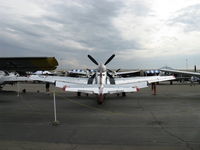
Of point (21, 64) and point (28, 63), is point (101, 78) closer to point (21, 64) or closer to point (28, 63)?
point (28, 63)

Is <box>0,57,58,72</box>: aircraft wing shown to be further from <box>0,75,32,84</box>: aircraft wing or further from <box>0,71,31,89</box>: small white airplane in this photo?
<box>0,75,32,84</box>: aircraft wing

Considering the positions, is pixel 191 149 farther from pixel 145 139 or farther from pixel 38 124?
pixel 38 124

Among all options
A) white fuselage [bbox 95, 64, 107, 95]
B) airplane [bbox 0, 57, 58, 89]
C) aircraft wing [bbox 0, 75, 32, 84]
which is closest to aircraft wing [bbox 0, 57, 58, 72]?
airplane [bbox 0, 57, 58, 89]

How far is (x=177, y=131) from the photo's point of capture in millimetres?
8711

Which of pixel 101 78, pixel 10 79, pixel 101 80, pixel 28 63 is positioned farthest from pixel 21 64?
pixel 101 80

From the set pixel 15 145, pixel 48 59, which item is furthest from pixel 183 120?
pixel 48 59

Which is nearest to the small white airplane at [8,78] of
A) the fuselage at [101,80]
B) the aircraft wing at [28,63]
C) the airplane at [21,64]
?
the airplane at [21,64]

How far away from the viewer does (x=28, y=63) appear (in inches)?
1093

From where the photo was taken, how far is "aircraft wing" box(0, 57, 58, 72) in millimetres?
26250

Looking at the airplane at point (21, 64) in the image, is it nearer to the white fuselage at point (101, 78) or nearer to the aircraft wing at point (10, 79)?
the aircraft wing at point (10, 79)

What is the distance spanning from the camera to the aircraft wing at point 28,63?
26.2 metres

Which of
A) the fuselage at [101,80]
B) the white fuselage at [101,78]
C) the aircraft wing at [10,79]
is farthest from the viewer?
the aircraft wing at [10,79]

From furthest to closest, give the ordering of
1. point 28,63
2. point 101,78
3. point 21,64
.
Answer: point 21,64 < point 28,63 < point 101,78

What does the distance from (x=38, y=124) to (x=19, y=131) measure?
4.40ft
